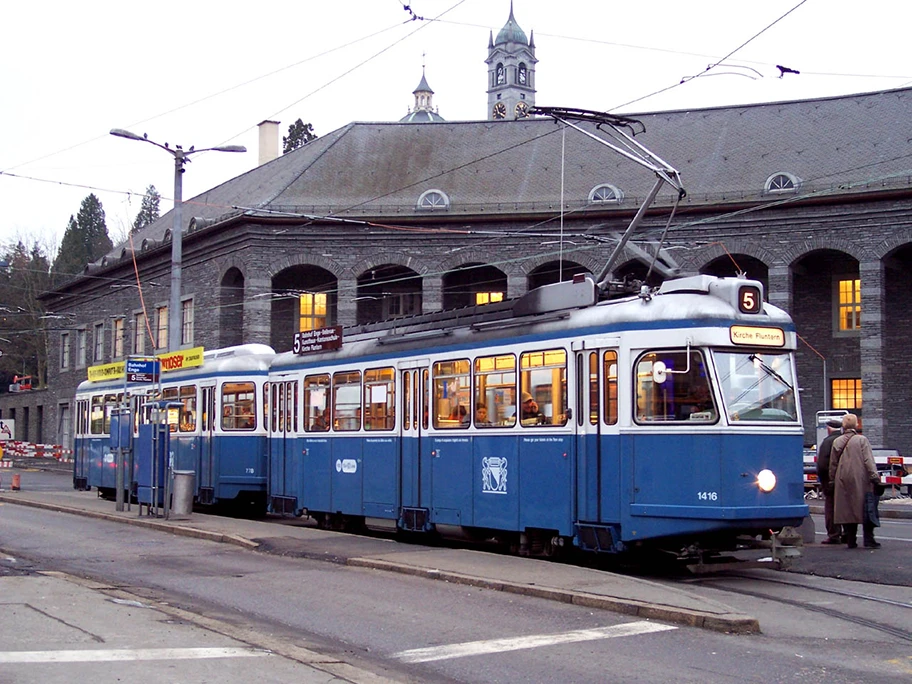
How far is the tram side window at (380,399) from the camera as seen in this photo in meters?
17.6

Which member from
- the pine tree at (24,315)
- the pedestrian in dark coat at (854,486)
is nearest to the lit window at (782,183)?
the pedestrian in dark coat at (854,486)

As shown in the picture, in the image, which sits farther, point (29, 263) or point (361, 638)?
point (29, 263)

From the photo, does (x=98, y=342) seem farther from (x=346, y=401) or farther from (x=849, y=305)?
(x=346, y=401)

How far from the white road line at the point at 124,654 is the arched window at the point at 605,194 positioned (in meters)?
36.4

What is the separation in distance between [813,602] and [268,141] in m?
52.6

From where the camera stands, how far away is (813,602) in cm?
1151

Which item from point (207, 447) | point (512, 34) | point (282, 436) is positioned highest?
point (512, 34)

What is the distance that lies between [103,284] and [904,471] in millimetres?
44688

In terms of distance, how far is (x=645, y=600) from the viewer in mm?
10641

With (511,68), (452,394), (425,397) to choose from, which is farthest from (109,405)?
(511,68)

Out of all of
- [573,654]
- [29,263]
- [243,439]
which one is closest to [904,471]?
[243,439]

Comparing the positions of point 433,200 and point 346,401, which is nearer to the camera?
point 346,401

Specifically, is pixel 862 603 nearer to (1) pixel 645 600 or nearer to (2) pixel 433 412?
(1) pixel 645 600

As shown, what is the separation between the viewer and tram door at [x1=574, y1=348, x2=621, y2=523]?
13.3 m
